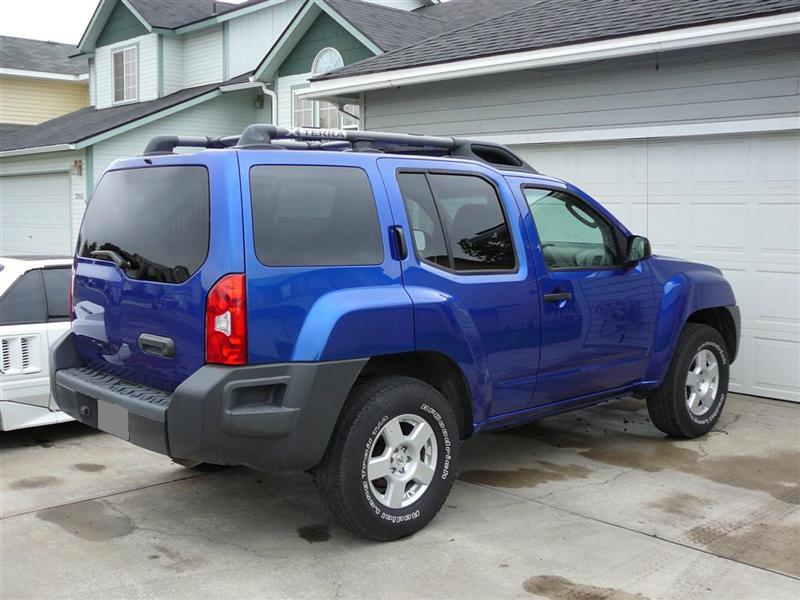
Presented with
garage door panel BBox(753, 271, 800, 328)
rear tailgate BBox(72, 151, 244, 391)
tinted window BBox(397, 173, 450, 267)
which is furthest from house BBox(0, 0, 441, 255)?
rear tailgate BBox(72, 151, 244, 391)

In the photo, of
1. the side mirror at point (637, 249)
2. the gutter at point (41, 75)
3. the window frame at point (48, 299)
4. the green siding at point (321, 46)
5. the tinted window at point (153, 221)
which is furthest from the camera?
the gutter at point (41, 75)

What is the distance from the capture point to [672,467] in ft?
19.4

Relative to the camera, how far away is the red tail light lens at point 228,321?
4023 millimetres

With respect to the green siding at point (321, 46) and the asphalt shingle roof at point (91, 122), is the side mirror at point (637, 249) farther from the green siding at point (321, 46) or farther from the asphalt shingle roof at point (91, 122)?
the asphalt shingle roof at point (91, 122)

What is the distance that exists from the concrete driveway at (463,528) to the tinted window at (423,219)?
147 cm

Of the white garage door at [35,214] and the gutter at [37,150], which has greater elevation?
the gutter at [37,150]

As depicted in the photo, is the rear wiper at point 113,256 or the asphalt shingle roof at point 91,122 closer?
the rear wiper at point 113,256

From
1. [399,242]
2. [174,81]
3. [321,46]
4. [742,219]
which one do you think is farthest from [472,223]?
[174,81]

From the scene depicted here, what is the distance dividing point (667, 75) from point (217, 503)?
5821 mm

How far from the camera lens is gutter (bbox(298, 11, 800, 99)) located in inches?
290

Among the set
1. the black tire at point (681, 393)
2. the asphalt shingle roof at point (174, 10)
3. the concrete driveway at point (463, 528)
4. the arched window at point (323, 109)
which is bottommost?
the concrete driveway at point (463, 528)

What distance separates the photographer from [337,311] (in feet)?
14.0

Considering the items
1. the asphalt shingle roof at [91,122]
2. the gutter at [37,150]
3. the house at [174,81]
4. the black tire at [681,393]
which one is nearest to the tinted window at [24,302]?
the black tire at [681,393]

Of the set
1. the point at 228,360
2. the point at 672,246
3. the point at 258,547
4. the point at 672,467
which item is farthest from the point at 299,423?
the point at 672,246
